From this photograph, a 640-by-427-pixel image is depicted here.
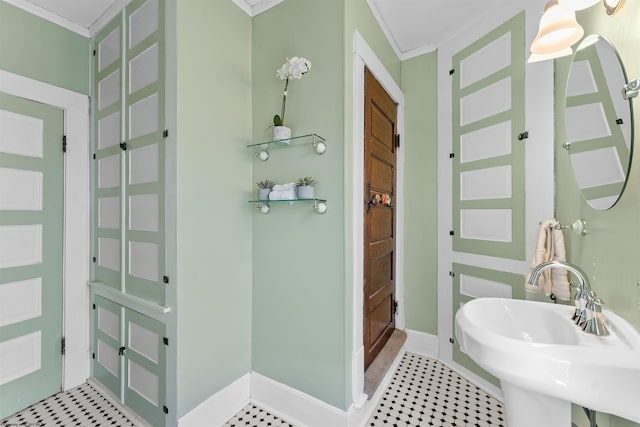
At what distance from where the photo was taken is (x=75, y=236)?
1855 mm

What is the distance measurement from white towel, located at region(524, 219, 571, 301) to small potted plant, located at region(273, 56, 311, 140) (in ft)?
4.72

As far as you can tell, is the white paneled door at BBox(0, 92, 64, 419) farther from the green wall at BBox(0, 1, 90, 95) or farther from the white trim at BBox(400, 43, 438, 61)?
the white trim at BBox(400, 43, 438, 61)

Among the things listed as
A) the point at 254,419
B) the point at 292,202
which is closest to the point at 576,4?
the point at 292,202

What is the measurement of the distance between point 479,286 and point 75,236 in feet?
9.21

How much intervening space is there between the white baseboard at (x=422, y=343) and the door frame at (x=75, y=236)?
246 cm

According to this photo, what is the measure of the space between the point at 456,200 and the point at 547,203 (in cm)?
57

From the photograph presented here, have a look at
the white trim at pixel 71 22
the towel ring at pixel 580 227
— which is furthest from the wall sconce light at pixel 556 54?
the white trim at pixel 71 22

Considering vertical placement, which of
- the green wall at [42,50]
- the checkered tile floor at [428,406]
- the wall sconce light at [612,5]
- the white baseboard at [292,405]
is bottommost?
the checkered tile floor at [428,406]

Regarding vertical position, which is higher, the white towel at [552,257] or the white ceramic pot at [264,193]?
the white ceramic pot at [264,193]

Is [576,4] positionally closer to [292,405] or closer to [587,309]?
[587,309]

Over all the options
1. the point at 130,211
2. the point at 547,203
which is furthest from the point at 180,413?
the point at 547,203

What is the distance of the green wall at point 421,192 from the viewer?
2186mm

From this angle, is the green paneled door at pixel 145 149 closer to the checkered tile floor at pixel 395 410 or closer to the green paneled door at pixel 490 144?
the checkered tile floor at pixel 395 410

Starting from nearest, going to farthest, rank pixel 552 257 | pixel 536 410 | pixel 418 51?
1. pixel 536 410
2. pixel 552 257
3. pixel 418 51
